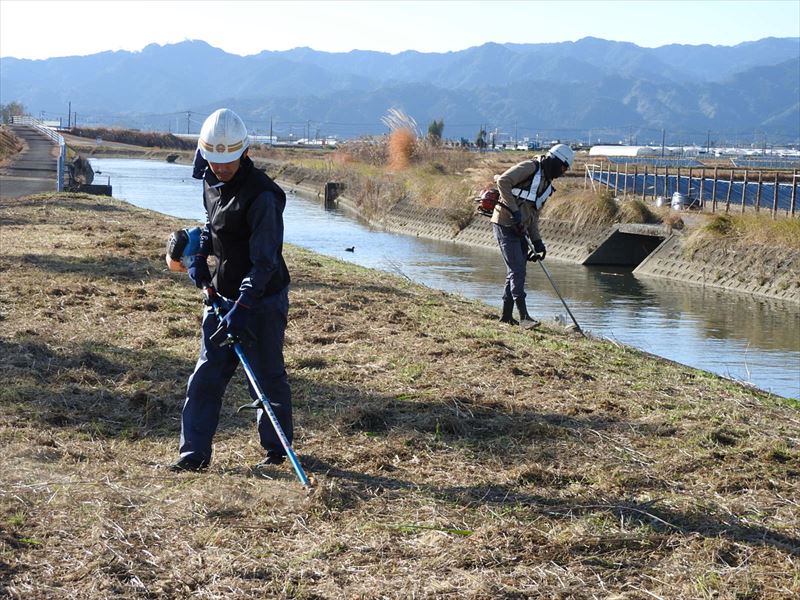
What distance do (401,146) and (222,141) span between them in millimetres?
41616

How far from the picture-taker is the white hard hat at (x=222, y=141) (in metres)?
5.62

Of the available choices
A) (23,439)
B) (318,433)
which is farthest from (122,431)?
(318,433)

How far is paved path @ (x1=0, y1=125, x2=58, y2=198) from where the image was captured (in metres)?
29.9

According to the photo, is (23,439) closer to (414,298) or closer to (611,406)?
(611,406)

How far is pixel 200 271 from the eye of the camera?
19.7 ft

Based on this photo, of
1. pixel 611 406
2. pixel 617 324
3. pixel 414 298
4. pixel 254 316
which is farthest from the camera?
pixel 617 324

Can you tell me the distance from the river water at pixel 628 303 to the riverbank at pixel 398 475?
4797 mm

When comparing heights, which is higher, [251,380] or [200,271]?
[200,271]

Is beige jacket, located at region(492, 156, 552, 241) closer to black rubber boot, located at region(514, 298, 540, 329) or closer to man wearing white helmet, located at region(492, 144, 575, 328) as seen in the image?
man wearing white helmet, located at region(492, 144, 575, 328)

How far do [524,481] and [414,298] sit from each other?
7.66 metres

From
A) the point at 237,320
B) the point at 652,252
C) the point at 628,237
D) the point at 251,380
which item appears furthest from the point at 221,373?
the point at 628,237

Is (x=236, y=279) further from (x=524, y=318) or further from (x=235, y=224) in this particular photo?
(x=524, y=318)

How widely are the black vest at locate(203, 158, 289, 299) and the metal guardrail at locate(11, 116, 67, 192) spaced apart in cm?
2510

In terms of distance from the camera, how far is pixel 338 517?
525 cm
